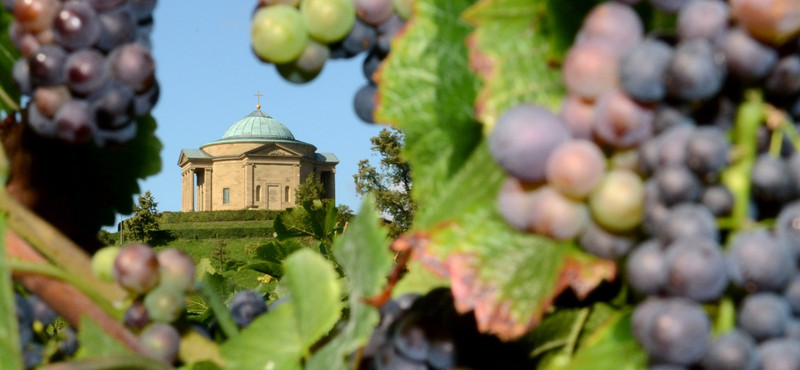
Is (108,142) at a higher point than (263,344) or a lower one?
higher

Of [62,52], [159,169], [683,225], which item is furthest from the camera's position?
[159,169]

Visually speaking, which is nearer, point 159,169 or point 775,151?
point 775,151

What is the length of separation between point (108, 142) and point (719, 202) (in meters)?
0.40

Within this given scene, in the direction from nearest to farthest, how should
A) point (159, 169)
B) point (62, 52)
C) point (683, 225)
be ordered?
1. point (683, 225)
2. point (62, 52)
3. point (159, 169)

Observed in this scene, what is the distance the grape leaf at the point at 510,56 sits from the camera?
0.35 metres

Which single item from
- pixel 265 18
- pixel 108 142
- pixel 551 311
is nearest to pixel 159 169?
pixel 108 142

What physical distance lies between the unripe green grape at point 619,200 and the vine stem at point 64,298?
266 mm

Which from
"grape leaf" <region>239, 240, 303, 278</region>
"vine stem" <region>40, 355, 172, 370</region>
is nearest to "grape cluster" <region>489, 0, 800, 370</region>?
"vine stem" <region>40, 355, 172, 370</region>

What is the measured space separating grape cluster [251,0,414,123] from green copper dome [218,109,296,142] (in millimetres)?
36563

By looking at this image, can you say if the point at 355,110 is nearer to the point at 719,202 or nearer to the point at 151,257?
the point at 151,257

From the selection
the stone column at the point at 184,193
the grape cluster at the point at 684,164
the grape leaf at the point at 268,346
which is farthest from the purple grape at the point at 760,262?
the stone column at the point at 184,193

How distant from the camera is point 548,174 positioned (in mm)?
309

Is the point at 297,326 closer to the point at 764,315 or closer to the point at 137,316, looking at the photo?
the point at 137,316

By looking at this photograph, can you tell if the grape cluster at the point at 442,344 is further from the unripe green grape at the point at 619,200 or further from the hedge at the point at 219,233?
the hedge at the point at 219,233
